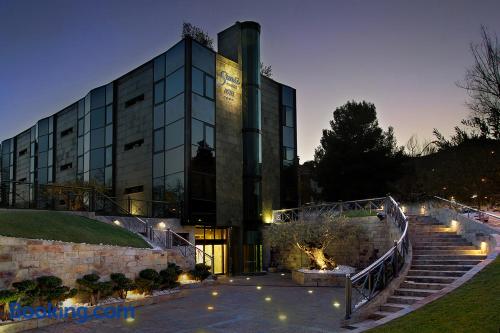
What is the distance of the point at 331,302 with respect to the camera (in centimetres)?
1425

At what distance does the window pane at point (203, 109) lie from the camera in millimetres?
24641

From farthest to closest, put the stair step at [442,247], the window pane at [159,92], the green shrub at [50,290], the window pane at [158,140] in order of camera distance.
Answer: the window pane at [159,92] < the window pane at [158,140] < the stair step at [442,247] < the green shrub at [50,290]

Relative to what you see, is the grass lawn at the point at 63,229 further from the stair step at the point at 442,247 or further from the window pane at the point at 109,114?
the window pane at the point at 109,114

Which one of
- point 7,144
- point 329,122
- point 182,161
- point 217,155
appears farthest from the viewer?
point 7,144

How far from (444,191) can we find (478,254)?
2535 cm

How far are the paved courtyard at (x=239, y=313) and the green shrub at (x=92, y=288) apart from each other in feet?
4.14

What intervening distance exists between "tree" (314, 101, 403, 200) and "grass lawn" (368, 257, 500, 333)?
26.0 m

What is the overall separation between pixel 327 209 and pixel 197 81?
10.5 metres

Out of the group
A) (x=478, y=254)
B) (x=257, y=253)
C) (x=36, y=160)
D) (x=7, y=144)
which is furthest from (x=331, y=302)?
(x=7, y=144)

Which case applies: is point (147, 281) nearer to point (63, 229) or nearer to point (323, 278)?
point (63, 229)

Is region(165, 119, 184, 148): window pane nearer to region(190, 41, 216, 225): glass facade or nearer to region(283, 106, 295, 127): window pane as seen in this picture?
region(190, 41, 216, 225): glass facade

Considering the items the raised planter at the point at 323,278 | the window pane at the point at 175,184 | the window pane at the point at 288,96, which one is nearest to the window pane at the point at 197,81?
the window pane at the point at 175,184

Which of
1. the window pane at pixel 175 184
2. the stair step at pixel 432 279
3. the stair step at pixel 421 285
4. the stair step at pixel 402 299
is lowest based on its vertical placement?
the stair step at pixel 402 299

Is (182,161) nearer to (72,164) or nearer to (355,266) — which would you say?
(355,266)
